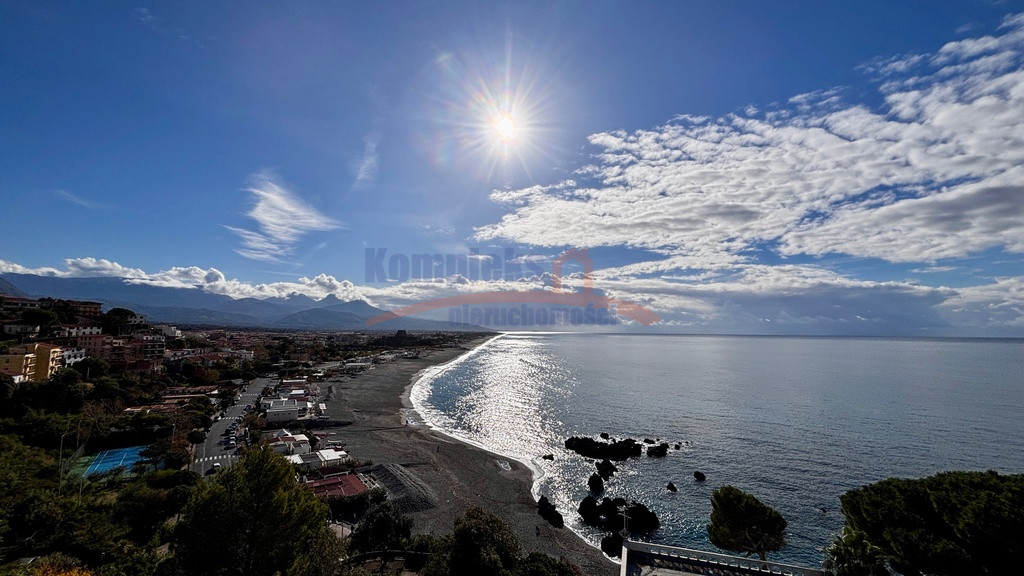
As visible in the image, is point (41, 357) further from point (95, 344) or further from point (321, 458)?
point (321, 458)

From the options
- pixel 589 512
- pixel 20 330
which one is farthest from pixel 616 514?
pixel 20 330

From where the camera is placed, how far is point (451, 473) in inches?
1283

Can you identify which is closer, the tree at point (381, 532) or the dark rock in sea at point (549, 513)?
the tree at point (381, 532)

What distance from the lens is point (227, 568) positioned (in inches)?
473

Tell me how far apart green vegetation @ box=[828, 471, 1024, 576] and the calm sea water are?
17.4 feet

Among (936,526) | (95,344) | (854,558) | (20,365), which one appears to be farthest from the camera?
(95,344)

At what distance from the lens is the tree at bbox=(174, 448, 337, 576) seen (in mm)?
12023

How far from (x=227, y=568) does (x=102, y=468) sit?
2659 centimetres

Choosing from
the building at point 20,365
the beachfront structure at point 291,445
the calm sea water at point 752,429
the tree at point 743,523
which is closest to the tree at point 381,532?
the calm sea water at point 752,429

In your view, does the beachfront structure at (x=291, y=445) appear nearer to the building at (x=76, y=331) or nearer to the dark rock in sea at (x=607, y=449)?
the dark rock in sea at (x=607, y=449)

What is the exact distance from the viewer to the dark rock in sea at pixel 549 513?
2538cm

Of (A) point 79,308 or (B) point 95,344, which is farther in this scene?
(A) point 79,308

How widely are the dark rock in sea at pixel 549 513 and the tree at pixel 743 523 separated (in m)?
8.98

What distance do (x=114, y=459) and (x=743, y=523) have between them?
41.6 m
